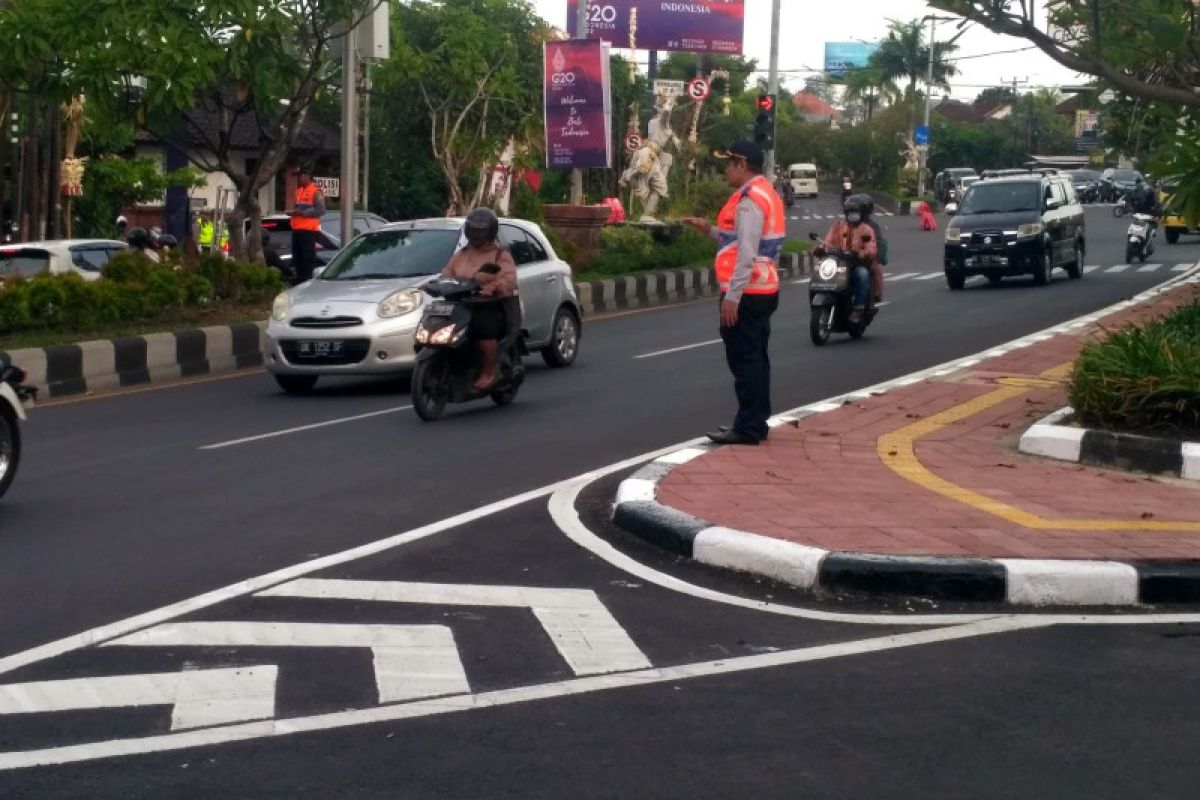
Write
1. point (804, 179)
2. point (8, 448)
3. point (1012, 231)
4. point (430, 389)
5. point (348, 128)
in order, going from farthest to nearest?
point (804, 179), point (1012, 231), point (348, 128), point (430, 389), point (8, 448)

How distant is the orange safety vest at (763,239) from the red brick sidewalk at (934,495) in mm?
1020

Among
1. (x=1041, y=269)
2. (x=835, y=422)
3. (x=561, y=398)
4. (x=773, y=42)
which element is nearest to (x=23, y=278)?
(x=561, y=398)

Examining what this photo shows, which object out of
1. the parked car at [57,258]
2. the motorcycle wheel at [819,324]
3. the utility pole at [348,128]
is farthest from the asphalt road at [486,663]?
the utility pole at [348,128]

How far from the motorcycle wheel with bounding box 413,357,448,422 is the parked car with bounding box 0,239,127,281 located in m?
6.86

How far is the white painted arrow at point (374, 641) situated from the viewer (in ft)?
19.1

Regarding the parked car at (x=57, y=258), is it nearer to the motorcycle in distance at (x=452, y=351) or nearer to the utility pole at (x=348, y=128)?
the utility pole at (x=348, y=128)

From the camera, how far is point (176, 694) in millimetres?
5625

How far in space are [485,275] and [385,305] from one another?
2.20 metres

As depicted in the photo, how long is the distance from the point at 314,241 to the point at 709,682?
62.9 feet

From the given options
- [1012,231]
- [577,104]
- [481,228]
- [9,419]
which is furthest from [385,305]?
[577,104]

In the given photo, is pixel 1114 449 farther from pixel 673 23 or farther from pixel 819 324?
pixel 673 23

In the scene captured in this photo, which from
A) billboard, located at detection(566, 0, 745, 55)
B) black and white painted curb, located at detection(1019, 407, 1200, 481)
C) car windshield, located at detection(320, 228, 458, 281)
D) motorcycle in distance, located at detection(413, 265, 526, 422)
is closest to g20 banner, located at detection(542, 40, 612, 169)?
car windshield, located at detection(320, 228, 458, 281)

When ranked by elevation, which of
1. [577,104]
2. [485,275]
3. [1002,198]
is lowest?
[485,275]

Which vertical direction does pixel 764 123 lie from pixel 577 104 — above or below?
below
